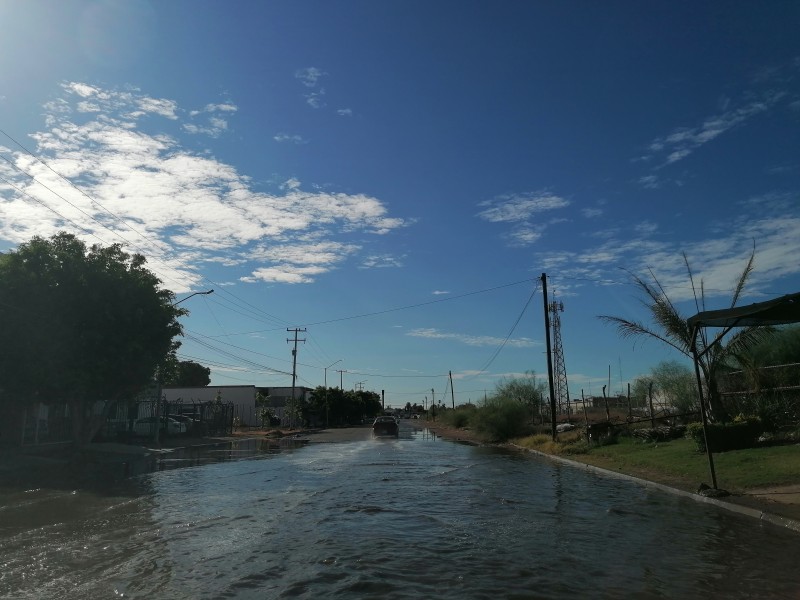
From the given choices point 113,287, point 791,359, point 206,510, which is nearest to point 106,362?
point 113,287

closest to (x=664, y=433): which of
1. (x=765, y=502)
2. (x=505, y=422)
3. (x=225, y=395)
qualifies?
(x=765, y=502)

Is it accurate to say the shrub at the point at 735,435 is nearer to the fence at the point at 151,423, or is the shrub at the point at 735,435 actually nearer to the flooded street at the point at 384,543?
the flooded street at the point at 384,543

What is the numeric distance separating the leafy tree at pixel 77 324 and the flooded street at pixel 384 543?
8488 millimetres

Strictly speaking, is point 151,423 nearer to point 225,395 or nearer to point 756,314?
point 756,314

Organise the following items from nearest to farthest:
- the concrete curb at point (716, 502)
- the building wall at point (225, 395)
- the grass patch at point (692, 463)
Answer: the concrete curb at point (716, 502) → the grass patch at point (692, 463) → the building wall at point (225, 395)

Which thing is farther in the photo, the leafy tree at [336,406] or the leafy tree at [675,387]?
the leafy tree at [336,406]

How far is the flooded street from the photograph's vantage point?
751cm

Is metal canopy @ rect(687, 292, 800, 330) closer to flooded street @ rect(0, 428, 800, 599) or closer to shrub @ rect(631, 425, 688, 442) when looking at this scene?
flooded street @ rect(0, 428, 800, 599)

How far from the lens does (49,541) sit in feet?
32.7

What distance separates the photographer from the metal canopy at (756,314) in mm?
12734

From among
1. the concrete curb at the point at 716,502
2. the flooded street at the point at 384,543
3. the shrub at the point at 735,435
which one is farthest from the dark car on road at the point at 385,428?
the shrub at the point at 735,435

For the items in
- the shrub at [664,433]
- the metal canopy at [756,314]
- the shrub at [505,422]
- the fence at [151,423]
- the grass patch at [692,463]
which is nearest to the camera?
the metal canopy at [756,314]

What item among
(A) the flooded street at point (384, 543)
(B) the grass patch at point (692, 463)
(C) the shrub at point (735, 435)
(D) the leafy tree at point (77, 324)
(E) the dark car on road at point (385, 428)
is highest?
(D) the leafy tree at point (77, 324)

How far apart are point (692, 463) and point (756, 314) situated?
6.53m
